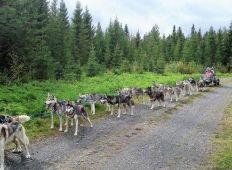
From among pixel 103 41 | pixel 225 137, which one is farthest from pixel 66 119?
pixel 103 41

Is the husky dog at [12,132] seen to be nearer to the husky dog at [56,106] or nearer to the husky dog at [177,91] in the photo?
the husky dog at [56,106]

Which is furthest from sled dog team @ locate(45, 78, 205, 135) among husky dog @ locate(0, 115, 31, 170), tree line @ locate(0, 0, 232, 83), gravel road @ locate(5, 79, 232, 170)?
tree line @ locate(0, 0, 232, 83)

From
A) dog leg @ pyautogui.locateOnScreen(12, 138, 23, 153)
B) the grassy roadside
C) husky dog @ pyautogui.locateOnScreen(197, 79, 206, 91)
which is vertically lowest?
the grassy roadside

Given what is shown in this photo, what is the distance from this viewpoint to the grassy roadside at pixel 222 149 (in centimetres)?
1214

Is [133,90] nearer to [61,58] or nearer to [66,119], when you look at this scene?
[66,119]

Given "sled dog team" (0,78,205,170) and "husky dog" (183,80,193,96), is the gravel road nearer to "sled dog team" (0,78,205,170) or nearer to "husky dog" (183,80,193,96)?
"sled dog team" (0,78,205,170)

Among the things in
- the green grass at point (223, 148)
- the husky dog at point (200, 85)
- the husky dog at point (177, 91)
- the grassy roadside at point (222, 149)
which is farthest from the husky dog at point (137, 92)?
the husky dog at point (200, 85)

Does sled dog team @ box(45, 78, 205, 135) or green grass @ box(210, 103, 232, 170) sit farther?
sled dog team @ box(45, 78, 205, 135)

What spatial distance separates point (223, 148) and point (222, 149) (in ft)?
0.56

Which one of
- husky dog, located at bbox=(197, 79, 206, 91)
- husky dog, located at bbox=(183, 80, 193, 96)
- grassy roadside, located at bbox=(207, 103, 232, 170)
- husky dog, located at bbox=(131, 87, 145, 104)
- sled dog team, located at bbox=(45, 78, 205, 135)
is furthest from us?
husky dog, located at bbox=(197, 79, 206, 91)

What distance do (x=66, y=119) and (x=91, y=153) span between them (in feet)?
11.3

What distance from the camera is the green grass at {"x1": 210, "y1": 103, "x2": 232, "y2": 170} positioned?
39.9 ft

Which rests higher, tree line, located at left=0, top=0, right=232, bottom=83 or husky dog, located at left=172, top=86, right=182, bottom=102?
tree line, located at left=0, top=0, right=232, bottom=83

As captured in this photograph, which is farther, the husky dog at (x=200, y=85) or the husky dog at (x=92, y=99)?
the husky dog at (x=200, y=85)
